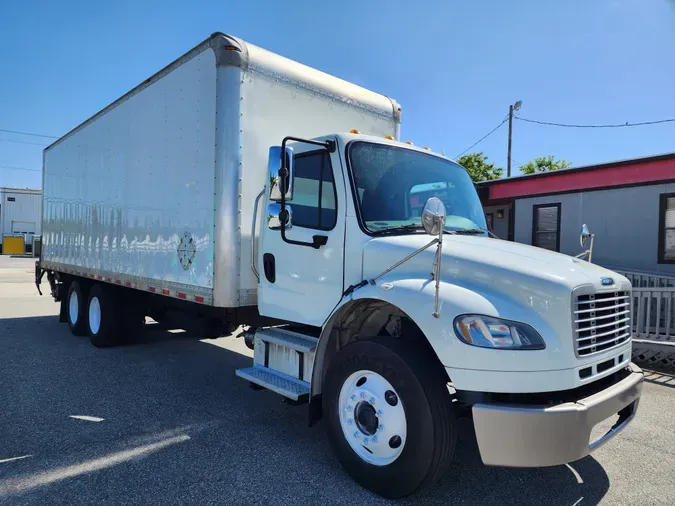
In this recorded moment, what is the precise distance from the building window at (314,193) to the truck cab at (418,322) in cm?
1

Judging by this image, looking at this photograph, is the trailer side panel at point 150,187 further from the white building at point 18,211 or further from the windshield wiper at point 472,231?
the white building at point 18,211

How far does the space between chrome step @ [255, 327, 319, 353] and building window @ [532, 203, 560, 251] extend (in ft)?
32.0

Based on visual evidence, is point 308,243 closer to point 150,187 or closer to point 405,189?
point 405,189

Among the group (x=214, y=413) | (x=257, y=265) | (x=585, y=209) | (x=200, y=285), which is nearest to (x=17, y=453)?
(x=214, y=413)

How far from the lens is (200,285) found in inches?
187

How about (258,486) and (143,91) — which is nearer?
(258,486)

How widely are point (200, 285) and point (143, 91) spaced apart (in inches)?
116

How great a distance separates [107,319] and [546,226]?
34.2 feet

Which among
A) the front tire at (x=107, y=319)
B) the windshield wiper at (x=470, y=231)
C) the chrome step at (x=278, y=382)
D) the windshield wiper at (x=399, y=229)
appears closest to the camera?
the windshield wiper at (x=399, y=229)

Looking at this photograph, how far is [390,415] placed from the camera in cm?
302

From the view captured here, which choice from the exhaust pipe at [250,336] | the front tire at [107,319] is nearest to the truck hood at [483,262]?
the exhaust pipe at [250,336]

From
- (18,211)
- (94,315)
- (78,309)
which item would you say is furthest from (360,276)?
(18,211)

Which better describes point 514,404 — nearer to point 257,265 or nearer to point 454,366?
point 454,366

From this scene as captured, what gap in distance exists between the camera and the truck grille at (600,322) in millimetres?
2734
